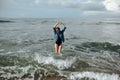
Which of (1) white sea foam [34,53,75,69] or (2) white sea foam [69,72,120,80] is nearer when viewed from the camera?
(2) white sea foam [69,72,120,80]

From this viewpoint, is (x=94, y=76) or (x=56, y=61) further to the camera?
(x=56, y=61)

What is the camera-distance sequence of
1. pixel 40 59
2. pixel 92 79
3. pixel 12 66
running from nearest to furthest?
pixel 92 79
pixel 12 66
pixel 40 59

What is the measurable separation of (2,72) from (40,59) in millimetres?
3478

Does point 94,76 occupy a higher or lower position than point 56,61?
lower

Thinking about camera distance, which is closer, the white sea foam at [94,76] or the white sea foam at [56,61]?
the white sea foam at [94,76]

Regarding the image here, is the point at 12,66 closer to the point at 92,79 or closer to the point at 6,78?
the point at 6,78

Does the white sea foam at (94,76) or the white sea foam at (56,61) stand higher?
the white sea foam at (56,61)

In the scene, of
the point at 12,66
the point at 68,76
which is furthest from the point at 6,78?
the point at 68,76

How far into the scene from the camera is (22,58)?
52.8 feet

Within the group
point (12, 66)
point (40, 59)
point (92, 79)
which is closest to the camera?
point (92, 79)

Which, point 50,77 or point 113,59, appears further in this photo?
point 113,59

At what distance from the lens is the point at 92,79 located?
1240 centimetres

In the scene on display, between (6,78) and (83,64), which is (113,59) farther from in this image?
(6,78)

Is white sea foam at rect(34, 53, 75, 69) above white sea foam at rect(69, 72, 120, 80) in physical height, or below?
above
